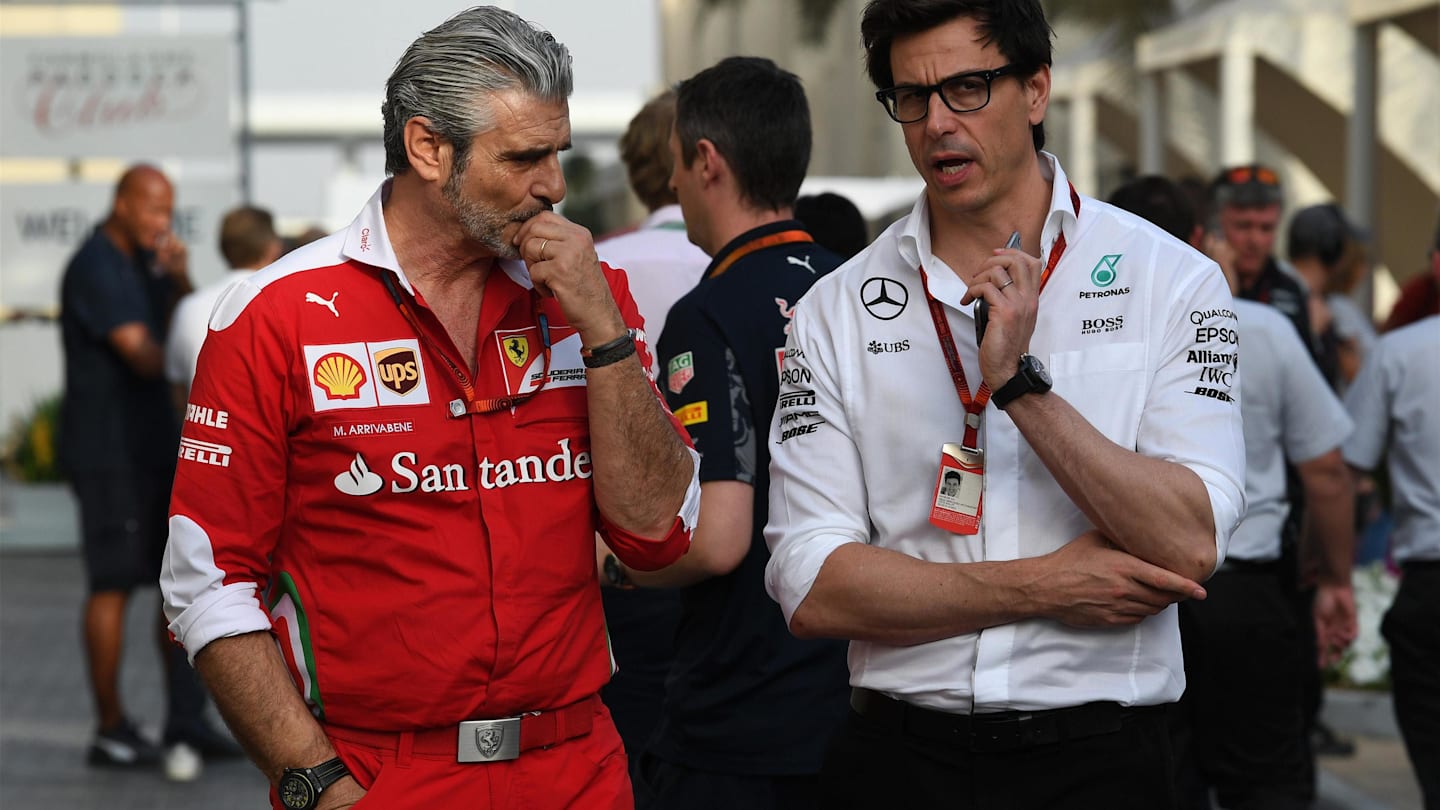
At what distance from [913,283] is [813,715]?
1.21m

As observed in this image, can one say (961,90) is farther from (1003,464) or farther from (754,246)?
(754,246)

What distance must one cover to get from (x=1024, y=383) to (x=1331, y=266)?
259 inches

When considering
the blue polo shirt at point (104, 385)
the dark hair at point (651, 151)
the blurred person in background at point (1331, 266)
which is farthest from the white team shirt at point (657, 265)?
the blurred person in background at point (1331, 266)

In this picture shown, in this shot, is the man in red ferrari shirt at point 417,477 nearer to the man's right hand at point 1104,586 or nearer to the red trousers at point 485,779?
the red trousers at point 485,779

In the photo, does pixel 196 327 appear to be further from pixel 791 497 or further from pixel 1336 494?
pixel 791 497

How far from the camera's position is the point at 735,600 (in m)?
4.00

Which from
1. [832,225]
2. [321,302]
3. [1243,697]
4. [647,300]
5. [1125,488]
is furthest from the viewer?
[832,225]

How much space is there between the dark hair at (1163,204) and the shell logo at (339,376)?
9.91 feet

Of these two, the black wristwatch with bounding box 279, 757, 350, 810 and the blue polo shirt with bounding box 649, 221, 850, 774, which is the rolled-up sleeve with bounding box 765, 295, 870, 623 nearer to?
the blue polo shirt with bounding box 649, 221, 850, 774

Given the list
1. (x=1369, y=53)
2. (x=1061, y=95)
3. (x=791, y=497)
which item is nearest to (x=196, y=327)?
(x=791, y=497)

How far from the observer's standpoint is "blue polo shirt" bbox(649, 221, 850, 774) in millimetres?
3916

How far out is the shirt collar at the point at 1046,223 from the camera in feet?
10.1

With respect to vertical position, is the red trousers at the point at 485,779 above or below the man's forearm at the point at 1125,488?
below

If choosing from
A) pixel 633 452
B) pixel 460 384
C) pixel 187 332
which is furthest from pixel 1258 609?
pixel 187 332
